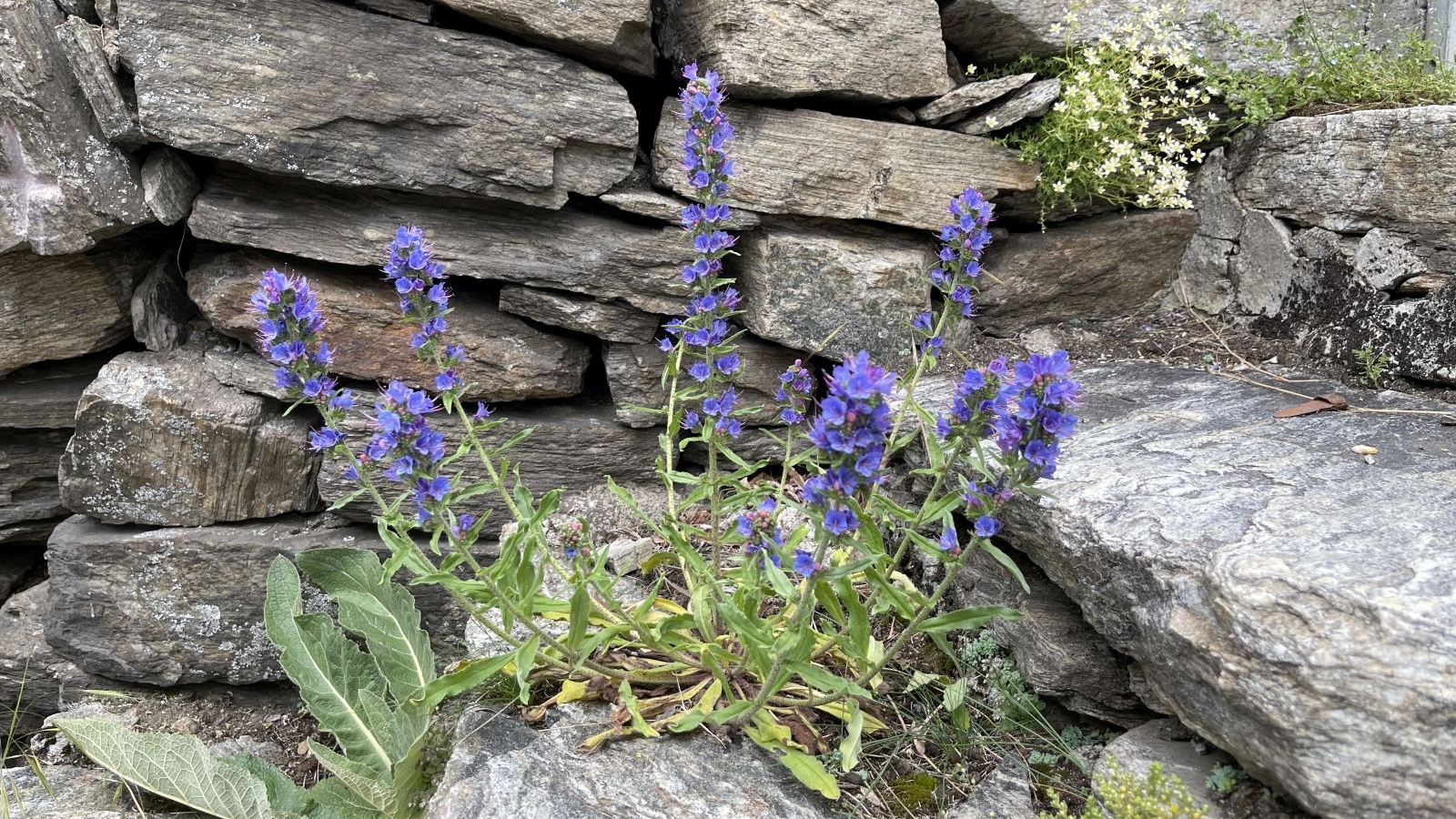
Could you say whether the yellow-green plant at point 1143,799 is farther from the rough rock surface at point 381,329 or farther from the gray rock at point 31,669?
the gray rock at point 31,669

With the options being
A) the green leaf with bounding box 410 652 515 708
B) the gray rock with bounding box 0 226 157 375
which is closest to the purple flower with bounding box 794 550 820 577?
the green leaf with bounding box 410 652 515 708

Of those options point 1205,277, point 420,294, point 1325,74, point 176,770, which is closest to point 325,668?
point 176,770

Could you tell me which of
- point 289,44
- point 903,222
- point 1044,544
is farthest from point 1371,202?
point 289,44

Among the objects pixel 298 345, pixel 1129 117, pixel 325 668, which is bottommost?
pixel 325 668

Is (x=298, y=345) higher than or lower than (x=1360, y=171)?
lower

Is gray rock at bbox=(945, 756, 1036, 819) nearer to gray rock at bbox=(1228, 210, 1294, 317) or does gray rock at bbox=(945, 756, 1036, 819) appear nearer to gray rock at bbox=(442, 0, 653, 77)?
gray rock at bbox=(1228, 210, 1294, 317)

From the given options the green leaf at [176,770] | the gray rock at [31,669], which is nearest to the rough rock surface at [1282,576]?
the green leaf at [176,770]

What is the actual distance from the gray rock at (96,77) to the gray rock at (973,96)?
3240 mm

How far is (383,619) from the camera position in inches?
123

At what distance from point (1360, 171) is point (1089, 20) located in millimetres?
1287

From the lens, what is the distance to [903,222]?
4.00 metres

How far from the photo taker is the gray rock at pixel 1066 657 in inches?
112

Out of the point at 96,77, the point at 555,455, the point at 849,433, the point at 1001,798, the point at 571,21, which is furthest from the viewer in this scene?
the point at 555,455

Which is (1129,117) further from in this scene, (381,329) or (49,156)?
(49,156)
